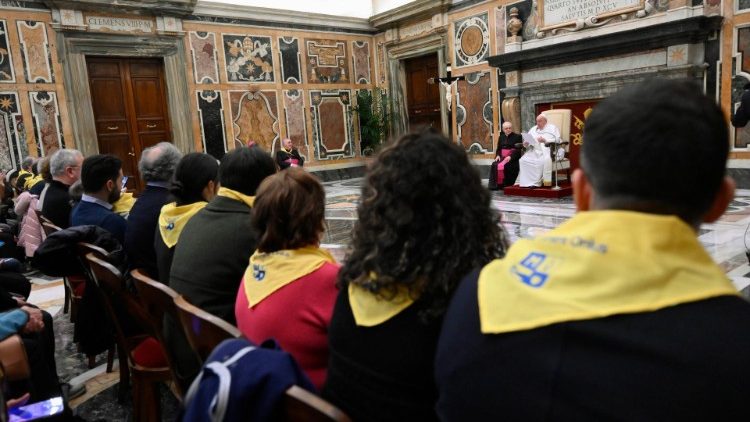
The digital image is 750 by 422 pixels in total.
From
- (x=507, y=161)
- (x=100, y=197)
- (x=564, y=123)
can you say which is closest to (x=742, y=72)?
(x=564, y=123)

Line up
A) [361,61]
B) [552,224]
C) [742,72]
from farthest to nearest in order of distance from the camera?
[361,61]
[742,72]
[552,224]

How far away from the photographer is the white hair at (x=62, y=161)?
3572 millimetres

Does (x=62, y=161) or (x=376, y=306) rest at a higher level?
(x=62, y=161)

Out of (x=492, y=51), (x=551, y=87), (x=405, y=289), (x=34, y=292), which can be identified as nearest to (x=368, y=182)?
(x=405, y=289)

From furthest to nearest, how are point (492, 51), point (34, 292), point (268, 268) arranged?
point (492, 51) < point (34, 292) < point (268, 268)

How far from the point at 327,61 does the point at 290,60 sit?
0.83 m

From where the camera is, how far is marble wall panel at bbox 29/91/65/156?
7.81 metres

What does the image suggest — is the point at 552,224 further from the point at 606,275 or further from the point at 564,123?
the point at 606,275

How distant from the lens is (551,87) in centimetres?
811

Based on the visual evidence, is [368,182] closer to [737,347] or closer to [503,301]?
[503,301]

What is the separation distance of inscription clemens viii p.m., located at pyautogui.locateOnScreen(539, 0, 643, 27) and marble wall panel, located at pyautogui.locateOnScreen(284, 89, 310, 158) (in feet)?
15.4

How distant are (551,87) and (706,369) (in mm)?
8127

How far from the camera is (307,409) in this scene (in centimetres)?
77

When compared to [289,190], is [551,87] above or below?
above
